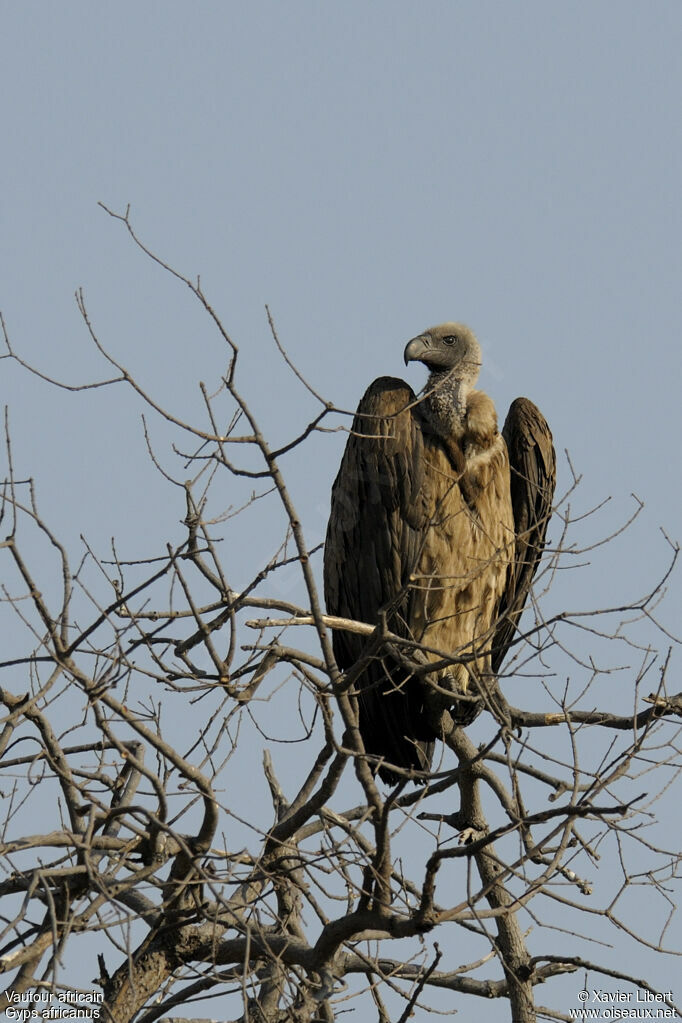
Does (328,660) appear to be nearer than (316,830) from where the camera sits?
Yes

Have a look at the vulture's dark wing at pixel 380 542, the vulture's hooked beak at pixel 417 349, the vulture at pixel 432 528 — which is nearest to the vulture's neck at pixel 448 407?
the vulture at pixel 432 528

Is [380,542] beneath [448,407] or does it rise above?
beneath

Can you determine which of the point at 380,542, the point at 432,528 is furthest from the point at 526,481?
the point at 380,542

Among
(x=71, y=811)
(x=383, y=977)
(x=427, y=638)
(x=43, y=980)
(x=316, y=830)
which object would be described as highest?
(x=427, y=638)

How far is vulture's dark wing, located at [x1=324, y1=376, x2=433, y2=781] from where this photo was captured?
688cm

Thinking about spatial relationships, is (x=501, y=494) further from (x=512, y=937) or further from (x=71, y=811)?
(x=71, y=811)

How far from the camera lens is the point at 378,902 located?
4496 millimetres

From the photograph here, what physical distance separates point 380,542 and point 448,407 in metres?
0.79

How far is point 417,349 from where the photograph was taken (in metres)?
7.48

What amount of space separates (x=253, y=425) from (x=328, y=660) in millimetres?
865

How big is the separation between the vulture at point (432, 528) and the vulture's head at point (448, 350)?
3cm

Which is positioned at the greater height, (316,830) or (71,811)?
(316,830)

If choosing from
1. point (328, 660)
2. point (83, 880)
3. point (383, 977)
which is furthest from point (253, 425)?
point (383, 977)

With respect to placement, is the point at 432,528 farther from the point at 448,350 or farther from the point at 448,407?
the point at 448,350
